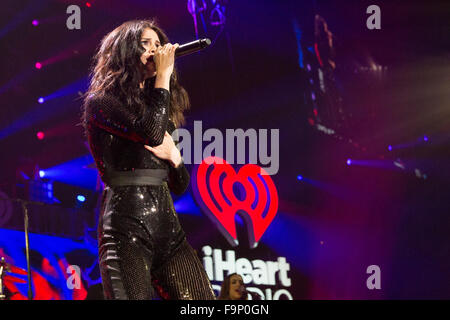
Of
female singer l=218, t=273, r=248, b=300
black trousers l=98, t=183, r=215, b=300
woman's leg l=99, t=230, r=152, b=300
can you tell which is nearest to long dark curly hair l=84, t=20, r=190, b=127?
black trousers l=98, t=183, r=215, b=300

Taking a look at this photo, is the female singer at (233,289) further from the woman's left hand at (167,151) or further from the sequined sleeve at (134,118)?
the sequined sleeve at (134,118)

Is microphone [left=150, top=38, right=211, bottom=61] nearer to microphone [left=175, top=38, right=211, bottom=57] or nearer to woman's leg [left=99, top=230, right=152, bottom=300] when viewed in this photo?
microphone [left=175, top=38, right=211, bottom=57]

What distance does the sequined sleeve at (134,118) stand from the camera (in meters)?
2.01

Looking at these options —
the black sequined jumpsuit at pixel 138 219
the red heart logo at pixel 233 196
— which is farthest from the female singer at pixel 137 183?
the red heart logo at pixel 233 196

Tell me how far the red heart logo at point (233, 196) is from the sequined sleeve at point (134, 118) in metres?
3.32

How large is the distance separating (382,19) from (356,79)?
554 millimetres

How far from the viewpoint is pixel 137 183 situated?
2039 millimetres

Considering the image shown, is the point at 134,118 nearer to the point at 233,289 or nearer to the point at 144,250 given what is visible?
the point at 144,250

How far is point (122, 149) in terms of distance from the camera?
207 cm

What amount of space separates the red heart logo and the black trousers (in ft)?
10.8

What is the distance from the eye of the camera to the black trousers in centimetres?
194

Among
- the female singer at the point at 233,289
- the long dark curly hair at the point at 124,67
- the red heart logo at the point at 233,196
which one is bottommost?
the female singer at the point at 233,289

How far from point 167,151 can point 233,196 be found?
3404 mm
